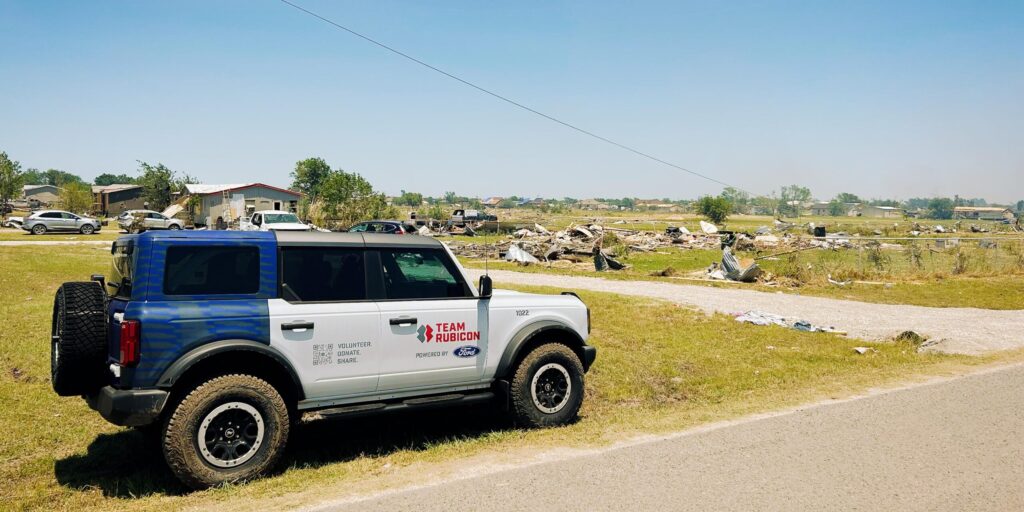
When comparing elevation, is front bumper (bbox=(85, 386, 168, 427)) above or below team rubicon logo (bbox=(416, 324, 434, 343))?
below

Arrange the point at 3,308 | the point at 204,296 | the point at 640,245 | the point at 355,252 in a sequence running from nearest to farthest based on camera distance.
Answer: the point at 204,296 → the point at 355,252 → the point at 3,308 → the point at 640,245

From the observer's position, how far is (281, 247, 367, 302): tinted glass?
238 inches

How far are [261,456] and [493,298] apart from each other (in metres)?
2.67

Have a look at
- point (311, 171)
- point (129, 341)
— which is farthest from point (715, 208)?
point (129, 341)

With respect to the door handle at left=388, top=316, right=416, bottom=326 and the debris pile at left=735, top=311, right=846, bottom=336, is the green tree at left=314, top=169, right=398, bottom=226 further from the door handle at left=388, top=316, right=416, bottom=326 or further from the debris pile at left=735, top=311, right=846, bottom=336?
the door handle at left=388, top=316, right=416, bottom=326

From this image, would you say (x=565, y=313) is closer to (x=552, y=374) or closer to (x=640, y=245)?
(x=552, y=374)

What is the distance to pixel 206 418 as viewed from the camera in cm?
541

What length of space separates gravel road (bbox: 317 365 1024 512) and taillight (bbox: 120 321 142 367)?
6.10 ft

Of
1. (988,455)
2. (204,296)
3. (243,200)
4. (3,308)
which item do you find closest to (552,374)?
(204,296)

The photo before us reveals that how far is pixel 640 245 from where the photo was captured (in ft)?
149

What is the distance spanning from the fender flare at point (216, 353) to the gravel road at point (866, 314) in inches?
453

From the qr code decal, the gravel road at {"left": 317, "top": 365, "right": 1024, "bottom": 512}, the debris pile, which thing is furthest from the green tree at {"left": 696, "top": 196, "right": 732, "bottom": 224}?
the qr code decal

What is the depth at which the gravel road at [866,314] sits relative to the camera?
13523mm

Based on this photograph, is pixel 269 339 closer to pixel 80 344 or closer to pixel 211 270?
pixel 211 270
